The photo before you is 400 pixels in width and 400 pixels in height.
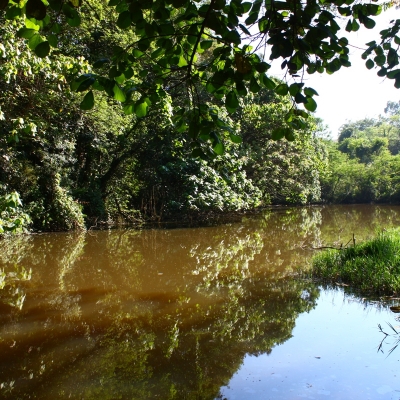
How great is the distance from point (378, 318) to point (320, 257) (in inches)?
93.7

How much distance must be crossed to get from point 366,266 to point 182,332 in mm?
3170

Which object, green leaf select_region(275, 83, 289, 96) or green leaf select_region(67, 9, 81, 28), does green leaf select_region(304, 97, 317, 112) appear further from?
green leaf select_region(67, 9, 81, 28)

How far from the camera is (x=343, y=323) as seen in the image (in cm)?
417

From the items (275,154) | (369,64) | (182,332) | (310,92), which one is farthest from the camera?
(275,154)

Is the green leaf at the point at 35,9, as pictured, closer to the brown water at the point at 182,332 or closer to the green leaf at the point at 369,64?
the green leaf at the point at 369,64

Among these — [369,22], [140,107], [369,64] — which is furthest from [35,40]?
[369,64]

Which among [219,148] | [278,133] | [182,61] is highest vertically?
[182,61]

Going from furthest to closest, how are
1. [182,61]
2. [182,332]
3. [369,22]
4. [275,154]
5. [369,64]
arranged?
[275,154] < [182,332] < [369,64] < [369,22] < [182,61]

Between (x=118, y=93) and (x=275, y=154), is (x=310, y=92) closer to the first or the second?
(x=118, y=93)

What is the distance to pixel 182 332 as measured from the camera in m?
3.92

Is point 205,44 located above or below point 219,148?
above

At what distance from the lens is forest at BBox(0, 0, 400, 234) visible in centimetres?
177

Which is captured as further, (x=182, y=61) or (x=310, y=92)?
(x=182, y=61)

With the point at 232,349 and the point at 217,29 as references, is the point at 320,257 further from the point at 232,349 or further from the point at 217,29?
the point at 217,29
